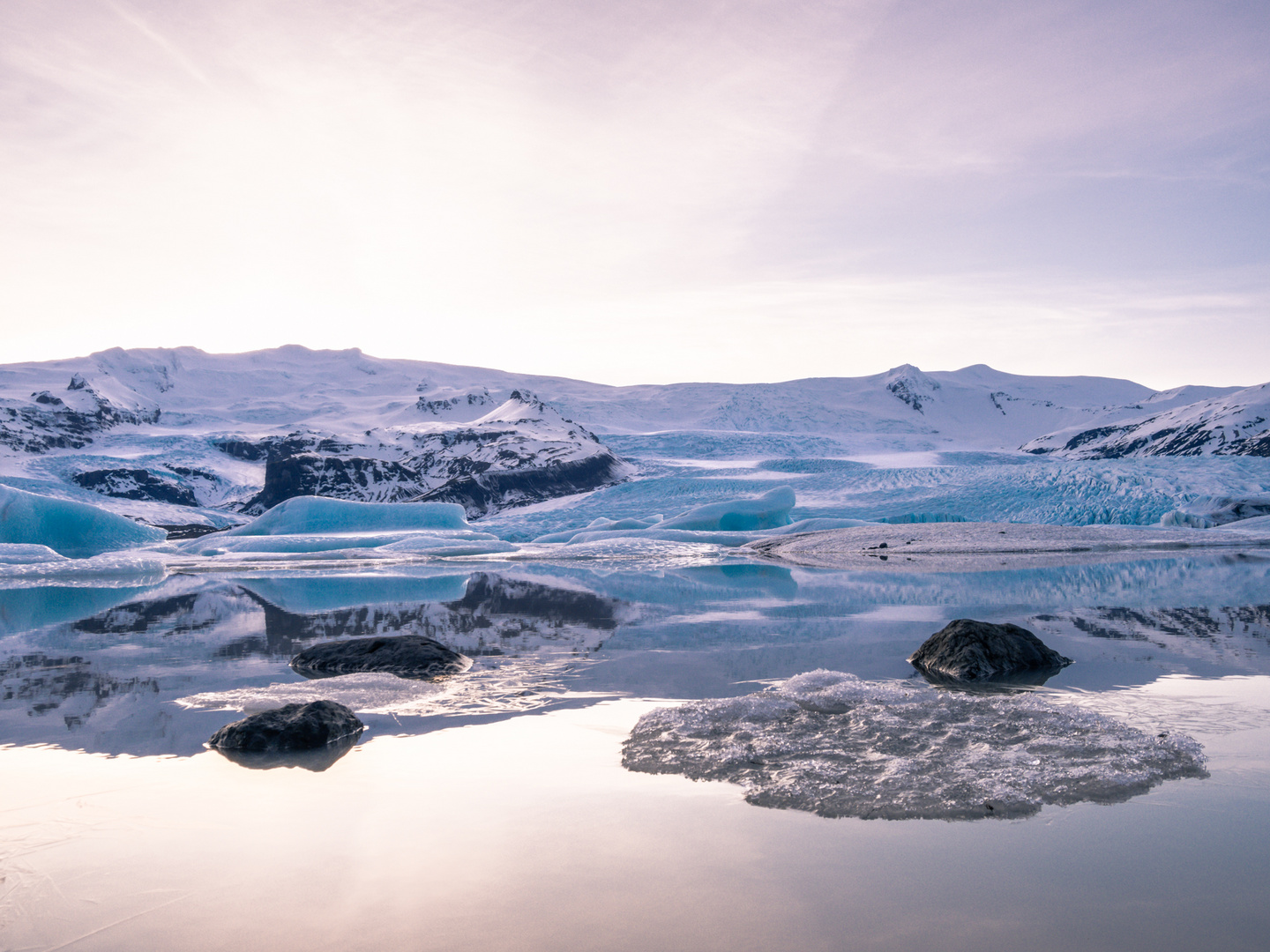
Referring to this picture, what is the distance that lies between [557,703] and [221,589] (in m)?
12.8

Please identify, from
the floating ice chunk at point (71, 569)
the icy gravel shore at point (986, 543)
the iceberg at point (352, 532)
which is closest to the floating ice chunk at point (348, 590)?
the floating ice chunk at point (71, 569)

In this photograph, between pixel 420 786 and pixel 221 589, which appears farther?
pixel 221 589

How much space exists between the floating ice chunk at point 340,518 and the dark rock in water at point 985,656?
96.2 feet

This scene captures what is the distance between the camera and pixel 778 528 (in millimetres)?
31156

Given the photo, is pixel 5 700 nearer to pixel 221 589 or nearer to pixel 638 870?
pixel 638 870

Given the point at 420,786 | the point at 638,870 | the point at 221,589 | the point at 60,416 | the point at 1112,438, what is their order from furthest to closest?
the point at 60,416 → the point at 1112,438 → the point at 221,589 → the point at 420,786 → the point at 638,870

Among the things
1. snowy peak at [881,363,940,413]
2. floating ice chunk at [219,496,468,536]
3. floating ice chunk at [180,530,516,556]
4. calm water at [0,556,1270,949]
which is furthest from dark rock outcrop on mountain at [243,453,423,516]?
calm water at [0,556,1270,949]

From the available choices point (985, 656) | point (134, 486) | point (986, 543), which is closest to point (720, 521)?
point (986, 543)

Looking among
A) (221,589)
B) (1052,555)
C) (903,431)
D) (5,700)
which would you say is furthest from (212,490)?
(5,700)

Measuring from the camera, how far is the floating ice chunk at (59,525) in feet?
93.2

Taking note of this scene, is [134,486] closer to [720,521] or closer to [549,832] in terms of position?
[720,521]

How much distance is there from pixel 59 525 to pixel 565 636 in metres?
26.7

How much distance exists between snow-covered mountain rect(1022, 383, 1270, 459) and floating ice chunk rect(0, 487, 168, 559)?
5279cm

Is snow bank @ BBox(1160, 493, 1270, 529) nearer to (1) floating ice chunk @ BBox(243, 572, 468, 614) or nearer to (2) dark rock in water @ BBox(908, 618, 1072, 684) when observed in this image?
(1) floating ice chunk @ BBox(243, 572, 468, 614)
